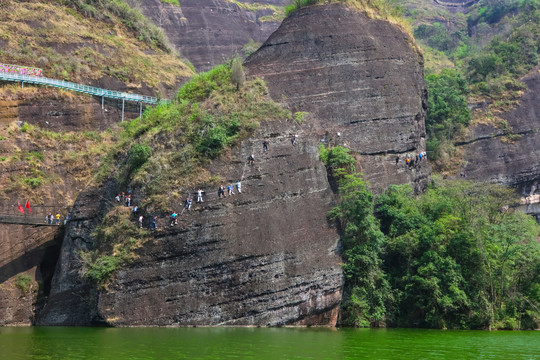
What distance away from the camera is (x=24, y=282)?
30.6 meters

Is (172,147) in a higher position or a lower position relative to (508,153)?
lower

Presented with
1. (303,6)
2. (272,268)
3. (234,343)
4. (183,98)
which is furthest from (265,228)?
(303,6)

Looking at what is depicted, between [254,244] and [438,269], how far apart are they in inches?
382

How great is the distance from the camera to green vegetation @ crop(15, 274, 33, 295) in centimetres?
3044

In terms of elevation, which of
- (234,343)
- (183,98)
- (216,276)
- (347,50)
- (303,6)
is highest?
(303,6)

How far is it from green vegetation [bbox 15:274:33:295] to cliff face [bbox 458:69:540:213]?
34314 mm

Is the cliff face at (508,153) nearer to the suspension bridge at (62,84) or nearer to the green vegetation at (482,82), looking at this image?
the green vegetation at (482,82)

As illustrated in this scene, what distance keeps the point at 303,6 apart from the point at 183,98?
488 inches

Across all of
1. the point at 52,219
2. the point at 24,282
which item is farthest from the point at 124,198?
the point at 24,282

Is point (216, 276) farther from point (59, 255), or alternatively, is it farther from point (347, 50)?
point (347, 50)

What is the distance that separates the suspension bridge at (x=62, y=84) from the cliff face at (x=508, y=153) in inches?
1071

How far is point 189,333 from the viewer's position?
22734 millimetres

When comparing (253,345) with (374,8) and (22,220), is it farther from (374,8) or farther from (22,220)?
(374,8)

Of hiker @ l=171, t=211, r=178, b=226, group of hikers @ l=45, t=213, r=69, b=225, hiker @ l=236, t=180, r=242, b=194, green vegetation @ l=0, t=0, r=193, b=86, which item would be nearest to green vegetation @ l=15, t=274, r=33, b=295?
group of hikers @ l=45, t=213, r=69, b=225
